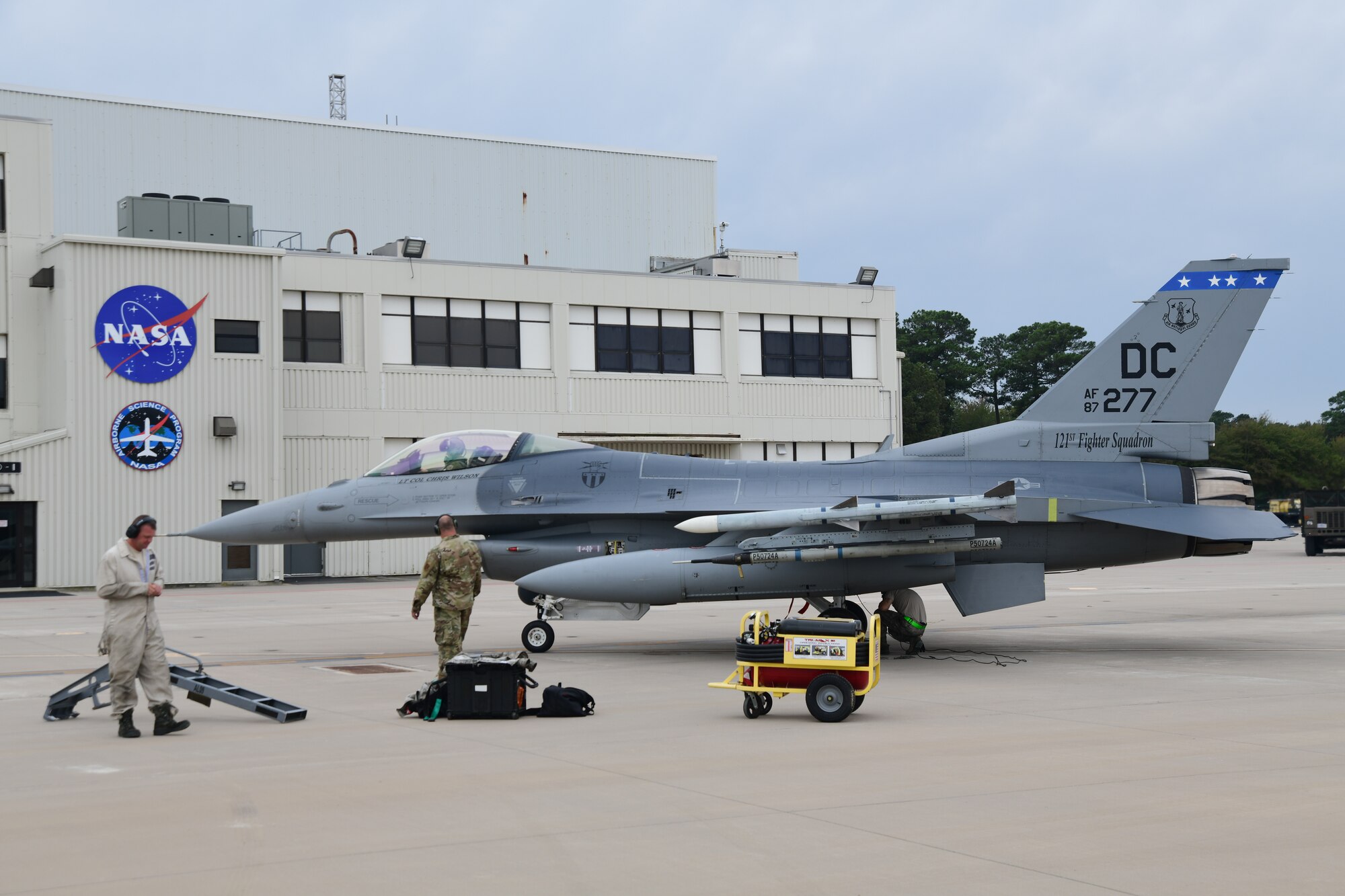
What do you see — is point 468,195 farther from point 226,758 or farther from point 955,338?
point 955,338

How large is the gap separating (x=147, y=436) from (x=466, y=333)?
9.27m

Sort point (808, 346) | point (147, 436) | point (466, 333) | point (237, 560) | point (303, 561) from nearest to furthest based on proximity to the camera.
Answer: point (147, 436), point (237, 560), point (303, 561), point (466, 333), point (808, 346)

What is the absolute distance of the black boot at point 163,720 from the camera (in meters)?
10.2

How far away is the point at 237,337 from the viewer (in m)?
34.5

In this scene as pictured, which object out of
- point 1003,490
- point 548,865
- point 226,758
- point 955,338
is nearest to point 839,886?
point 548,865

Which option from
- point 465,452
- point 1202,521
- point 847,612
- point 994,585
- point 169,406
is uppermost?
point 169,406

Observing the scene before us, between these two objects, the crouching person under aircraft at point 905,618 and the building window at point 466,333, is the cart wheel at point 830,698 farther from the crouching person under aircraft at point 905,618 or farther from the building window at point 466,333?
the building window at point 466,333

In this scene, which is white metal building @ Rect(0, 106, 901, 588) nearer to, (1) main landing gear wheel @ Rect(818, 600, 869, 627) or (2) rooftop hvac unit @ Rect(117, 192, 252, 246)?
(2) rooftop hvac unit @ Rect(117, 192, 252, 246)

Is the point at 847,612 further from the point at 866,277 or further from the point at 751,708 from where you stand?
the point at 866,277

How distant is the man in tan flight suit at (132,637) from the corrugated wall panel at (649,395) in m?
28.6

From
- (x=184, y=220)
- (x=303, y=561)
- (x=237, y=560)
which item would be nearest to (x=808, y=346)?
(x=303, y=561)

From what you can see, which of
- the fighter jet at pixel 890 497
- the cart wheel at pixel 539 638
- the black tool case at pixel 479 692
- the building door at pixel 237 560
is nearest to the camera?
the black tool case at pixel 479 692

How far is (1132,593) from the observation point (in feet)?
91.9

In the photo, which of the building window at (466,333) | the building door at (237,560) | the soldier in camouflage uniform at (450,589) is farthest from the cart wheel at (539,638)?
the building window at (466,333)
